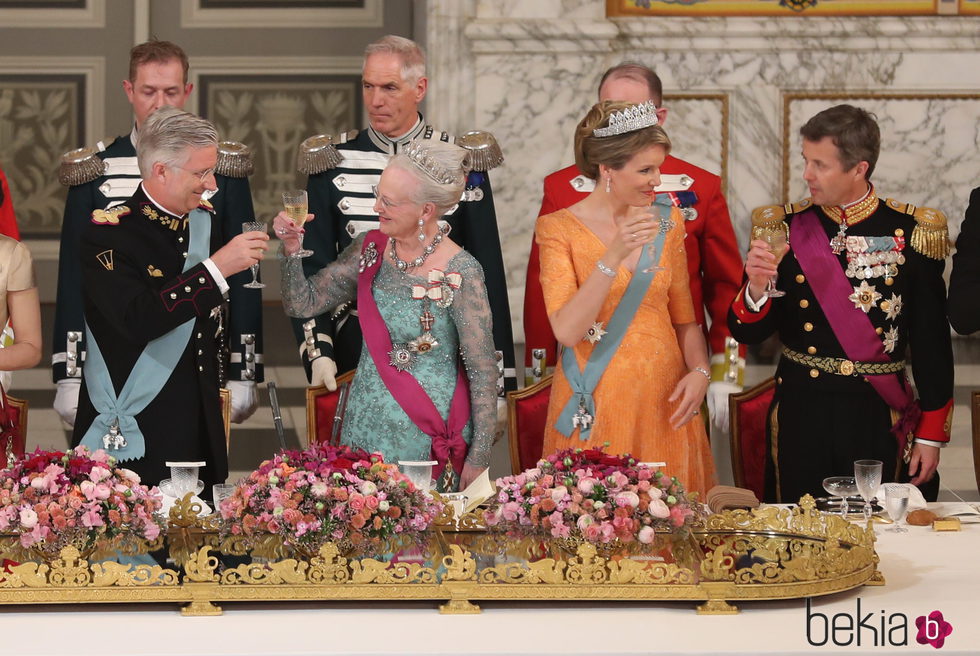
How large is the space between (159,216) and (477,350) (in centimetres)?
75

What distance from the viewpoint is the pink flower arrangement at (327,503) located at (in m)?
2.52

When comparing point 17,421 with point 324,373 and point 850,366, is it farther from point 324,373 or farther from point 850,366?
point 850,366

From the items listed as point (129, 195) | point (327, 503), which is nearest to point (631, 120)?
point (327, 503)

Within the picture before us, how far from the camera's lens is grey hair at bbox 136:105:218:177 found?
3.25 metres

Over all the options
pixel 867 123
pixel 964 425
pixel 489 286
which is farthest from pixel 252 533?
pixel 964 425

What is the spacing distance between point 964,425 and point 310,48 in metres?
3.83

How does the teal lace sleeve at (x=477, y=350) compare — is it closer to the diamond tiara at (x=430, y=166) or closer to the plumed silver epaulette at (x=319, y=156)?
the diamond tiara at (x=430, y=166)

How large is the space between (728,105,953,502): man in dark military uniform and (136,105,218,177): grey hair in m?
1.29

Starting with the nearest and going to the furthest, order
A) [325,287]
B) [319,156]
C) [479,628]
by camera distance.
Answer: [479,628], [325,287], [319,156]

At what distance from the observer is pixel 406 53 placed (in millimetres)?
3973

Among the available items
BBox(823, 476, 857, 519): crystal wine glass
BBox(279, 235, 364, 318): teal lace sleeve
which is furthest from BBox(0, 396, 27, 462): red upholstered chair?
BBox(823, 476, 857, 519): crystal wine glass

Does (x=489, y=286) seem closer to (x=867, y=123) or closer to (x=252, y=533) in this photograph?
(x=867, y=123)

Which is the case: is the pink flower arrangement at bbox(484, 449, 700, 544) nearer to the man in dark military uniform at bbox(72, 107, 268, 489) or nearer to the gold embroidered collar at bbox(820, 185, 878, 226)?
the man in dark military uniform at bbox(72, 107, 268, 489)

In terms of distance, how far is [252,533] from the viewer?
2561mm
